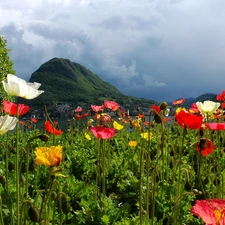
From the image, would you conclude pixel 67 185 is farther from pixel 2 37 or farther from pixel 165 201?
pixel 2 37

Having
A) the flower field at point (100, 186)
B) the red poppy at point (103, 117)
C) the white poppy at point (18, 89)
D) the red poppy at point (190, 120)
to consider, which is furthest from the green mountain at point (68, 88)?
the white poppy at point (18, 89)

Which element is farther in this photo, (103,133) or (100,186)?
(100,186)

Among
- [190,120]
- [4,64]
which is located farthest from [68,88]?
[190,120]

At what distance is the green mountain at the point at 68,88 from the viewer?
10931 cm

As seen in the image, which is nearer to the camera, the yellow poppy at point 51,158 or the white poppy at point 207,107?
the yellow poppy at point 51,158

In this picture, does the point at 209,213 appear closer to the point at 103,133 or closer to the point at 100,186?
the point at 103,133

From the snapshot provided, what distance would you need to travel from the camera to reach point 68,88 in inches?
5217

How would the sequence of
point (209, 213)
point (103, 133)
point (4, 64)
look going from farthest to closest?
point (4, 64), point (103, 133), point (209, 213)

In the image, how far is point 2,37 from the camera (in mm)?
12281

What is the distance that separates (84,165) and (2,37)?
30.1 feet

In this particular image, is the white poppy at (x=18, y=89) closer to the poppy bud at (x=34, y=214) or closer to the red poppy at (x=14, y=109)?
the red poppy at (x=14, y=109)

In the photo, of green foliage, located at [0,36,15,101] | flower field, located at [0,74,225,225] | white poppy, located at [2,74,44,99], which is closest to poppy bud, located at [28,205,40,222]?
flower field, located at [0,74,225,225]

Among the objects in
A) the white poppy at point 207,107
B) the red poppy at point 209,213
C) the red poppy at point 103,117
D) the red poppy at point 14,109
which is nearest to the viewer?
the red poppy at point 209,213

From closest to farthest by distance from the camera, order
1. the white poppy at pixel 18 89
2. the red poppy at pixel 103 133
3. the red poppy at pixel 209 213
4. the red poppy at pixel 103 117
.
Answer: the red poppy at pixel 209 213 < the white poppy at pixel 18 89 < the red poppy at pixel 103 133 < the red poppy at pixel 103 117
